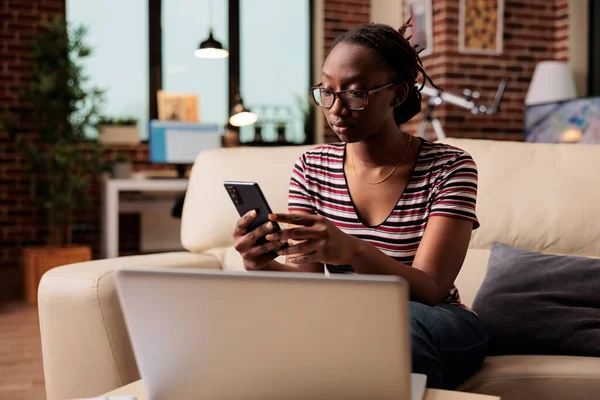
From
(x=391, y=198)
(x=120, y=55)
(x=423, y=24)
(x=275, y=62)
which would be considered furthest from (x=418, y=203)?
(x=275, y=62)

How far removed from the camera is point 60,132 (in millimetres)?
4730

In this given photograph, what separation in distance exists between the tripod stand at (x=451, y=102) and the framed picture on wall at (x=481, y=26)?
30 centimetres

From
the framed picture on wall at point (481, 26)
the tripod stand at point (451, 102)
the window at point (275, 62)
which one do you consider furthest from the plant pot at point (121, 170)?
the framed picture on wall at point (481, 26)

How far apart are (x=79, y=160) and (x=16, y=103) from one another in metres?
0.85

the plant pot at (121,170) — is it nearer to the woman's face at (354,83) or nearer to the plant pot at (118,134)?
the plant pot at (118,134)

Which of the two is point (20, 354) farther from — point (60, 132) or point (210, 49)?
point (210, 49)

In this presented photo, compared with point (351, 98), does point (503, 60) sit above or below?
above

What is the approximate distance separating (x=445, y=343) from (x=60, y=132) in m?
4.02

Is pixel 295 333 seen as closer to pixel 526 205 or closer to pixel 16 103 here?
pixel 526 205

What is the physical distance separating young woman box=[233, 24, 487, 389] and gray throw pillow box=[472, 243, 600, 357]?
24 centimetres

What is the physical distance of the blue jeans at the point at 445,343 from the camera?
1.16m

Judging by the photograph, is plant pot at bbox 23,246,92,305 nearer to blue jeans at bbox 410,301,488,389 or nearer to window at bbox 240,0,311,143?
window at bbox 240,0,311,143

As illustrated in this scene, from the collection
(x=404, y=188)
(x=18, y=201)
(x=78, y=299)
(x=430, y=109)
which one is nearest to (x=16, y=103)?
(x=18, y=201)

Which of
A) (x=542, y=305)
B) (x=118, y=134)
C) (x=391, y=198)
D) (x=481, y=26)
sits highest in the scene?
(x=481, y=26)
